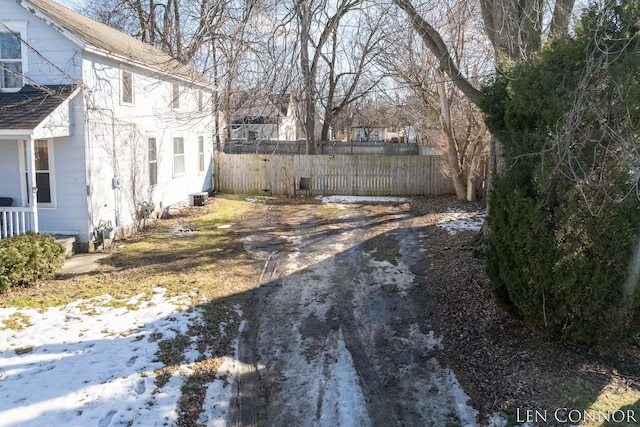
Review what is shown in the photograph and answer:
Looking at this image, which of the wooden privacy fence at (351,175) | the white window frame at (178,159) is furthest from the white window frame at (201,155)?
the wooden privacy fence at (351,175)

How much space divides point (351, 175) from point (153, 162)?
832 centimetres

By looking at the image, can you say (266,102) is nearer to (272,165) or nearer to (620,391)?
(620,391)

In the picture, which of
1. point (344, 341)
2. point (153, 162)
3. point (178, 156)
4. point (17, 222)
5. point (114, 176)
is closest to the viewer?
point (344, 341)

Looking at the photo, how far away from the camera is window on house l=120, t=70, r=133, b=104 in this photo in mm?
12633

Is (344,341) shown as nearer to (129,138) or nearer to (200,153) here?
(129,138)

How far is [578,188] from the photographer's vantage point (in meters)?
4.93

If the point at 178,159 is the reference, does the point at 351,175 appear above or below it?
below

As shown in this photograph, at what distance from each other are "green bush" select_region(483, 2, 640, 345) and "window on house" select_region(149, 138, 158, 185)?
1120 cm

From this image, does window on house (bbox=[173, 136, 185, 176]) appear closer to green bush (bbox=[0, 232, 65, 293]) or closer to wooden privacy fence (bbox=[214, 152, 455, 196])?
wooden privacy fence (bbox=[214, 152, 455, 196])

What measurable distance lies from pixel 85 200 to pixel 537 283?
918 cm

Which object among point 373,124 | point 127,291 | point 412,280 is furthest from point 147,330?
point 373,124

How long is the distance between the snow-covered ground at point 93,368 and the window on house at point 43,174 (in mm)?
4478

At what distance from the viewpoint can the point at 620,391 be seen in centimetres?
491

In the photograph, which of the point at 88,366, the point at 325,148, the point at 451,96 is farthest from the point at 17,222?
the point at 325,148
